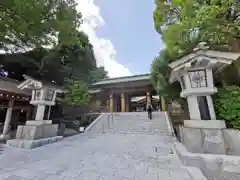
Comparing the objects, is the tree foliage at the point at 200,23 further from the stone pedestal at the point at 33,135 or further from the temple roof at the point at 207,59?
the stone pedestal at the point at 33,135

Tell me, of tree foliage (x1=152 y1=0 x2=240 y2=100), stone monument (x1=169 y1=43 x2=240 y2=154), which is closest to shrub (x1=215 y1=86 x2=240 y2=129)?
stone monument (x1=169 y1=43 x2=240 y2=154)

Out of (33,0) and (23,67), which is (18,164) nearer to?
(33,0)

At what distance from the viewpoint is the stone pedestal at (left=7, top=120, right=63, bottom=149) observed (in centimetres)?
505

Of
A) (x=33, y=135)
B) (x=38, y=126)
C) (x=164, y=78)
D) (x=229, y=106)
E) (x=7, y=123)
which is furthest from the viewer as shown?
(x=7, y=123)

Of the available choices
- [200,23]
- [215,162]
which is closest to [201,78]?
[200,23]

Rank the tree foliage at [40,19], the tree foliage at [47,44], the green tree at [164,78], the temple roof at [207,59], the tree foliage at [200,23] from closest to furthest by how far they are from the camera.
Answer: the temple roof at [207,59]
the tree foliage at [200,23]
the tree foliage at [40,19]
the tree foliage at [47,44]
the green tree at [164,78]

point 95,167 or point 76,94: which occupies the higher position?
point 76,94

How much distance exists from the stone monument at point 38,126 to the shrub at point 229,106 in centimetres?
632

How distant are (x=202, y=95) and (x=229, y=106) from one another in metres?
0.66

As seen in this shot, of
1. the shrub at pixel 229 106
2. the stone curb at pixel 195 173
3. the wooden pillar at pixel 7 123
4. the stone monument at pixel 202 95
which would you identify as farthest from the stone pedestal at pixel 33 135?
the shrub at pixel 229 106

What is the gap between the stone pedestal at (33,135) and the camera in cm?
505

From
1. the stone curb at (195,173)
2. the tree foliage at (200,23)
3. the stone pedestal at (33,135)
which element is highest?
the tree foliage at (200,23)

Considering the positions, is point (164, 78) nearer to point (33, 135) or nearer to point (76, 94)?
point (33, 135)

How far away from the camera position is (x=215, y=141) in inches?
128
